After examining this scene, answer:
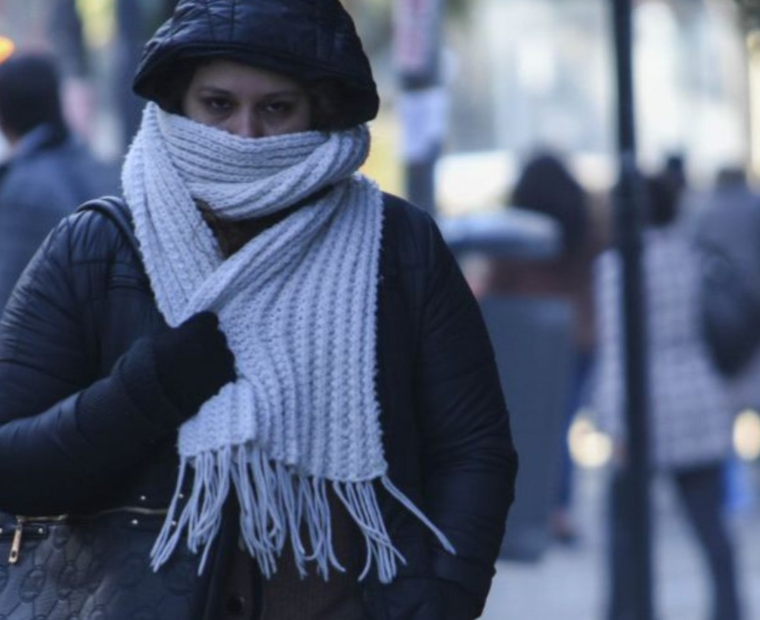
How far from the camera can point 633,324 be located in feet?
24.0

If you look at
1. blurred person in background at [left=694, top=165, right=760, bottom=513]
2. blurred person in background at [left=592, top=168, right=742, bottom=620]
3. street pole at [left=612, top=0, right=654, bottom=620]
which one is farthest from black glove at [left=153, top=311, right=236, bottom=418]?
blurred person in background at [left=694, top=165, right=760, bottom=513]

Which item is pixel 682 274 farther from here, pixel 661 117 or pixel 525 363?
pixel 661 117

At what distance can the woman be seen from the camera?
3.19 meters

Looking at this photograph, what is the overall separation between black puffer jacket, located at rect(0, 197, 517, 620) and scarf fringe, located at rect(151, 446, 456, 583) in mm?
29

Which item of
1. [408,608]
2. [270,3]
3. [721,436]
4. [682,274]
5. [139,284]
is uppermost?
[270,3]

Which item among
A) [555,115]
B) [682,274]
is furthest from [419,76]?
[555,115]

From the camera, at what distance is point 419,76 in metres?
7.77

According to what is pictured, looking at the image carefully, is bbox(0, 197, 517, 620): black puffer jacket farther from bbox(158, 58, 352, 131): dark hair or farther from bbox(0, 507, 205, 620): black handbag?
bbox(158, 58, 352, 131): dark hair

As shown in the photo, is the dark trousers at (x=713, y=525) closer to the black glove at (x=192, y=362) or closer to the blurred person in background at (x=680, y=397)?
the blurred person in background at (x=680, y=397)

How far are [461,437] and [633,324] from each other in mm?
4000

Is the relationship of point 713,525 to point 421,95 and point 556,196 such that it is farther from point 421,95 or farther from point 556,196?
point 556,196

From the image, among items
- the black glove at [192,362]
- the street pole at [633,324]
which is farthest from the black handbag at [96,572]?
the street pole at [633,324]

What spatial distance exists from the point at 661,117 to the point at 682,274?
2427cm

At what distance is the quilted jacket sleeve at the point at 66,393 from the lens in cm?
318
